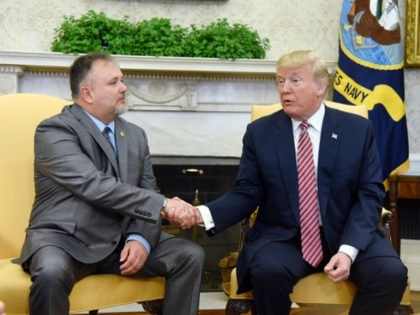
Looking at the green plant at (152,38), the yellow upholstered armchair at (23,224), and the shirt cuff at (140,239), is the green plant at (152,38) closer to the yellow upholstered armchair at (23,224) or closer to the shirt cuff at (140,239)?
the yellow upholstered armchair at (23,224)

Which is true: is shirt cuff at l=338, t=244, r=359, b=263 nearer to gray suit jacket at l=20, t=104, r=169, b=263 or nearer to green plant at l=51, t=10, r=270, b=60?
gray suit jacket at l=20, t=104, r=169, b=263

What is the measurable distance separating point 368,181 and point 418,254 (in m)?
2.31

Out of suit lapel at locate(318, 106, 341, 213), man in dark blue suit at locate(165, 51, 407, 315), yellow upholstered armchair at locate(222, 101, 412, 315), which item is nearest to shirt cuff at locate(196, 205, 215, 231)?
man in dark blue suit at locate(165, 51, 407, 315)

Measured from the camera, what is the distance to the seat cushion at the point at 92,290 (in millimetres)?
2482

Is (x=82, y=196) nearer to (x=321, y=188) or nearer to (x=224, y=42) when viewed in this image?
(x=321, y=188)

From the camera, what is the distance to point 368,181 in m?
2.83

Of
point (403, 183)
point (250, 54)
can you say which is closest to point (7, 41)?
point (250, 54)

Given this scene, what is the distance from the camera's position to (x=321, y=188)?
2793 millimetres

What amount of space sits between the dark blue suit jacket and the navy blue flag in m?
1.60

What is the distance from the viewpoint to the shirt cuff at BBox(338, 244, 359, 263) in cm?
264

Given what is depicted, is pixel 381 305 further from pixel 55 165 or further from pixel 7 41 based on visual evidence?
pixel 7 41

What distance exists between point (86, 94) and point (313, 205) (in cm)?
102

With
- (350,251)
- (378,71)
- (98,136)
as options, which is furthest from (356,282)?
(378,71)

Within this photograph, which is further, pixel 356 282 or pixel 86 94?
pixel 86 94
